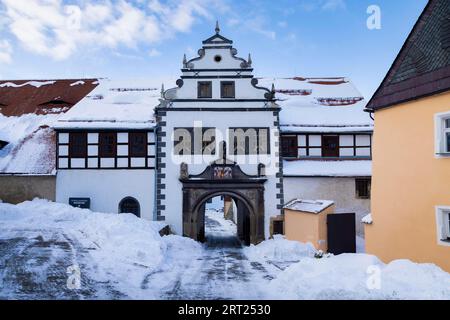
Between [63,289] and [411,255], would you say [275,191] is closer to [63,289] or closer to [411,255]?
[411,255]

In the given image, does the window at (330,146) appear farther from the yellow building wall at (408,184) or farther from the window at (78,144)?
the window at (78,144)

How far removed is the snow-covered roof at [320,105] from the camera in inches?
902

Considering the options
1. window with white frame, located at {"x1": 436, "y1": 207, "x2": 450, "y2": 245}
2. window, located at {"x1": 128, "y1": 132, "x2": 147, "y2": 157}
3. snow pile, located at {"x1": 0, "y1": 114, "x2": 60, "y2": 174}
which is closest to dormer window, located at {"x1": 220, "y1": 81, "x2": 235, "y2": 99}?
window, located at {"x1": 128, "y1": 132, "x2": 147, "y2": 157}

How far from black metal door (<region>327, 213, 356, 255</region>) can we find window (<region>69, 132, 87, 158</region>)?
43.3 ft

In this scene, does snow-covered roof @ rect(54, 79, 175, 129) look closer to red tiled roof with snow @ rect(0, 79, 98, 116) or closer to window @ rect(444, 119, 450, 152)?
red tiled roof with snow @ rect(0, 79, 98, 116)

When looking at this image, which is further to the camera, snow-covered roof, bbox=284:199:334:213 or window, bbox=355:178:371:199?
window, bbox=355:178:371:199

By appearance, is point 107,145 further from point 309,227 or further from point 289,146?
point 309,227

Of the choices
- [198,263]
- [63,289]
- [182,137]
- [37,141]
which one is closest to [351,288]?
[63,289]

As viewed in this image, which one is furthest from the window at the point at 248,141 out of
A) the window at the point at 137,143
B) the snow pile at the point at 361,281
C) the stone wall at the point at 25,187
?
the snow pile at the point at 361,281

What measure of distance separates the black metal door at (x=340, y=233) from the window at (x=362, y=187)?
3.79m

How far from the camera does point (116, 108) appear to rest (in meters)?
23.8

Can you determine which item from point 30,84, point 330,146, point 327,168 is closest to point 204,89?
point 330,146

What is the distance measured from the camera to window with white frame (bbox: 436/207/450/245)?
1045cm

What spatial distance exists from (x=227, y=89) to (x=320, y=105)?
6.17 m
